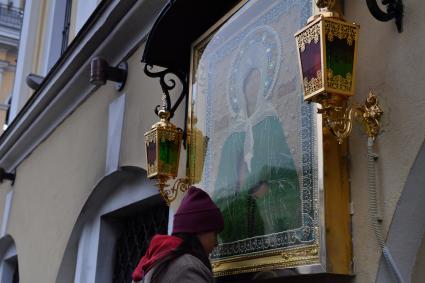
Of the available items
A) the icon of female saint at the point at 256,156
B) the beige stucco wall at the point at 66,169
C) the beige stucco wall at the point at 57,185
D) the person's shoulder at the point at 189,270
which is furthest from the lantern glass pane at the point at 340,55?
the beige stucco wall at the point at 57,185

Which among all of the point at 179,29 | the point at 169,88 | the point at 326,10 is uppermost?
the point at 179,29

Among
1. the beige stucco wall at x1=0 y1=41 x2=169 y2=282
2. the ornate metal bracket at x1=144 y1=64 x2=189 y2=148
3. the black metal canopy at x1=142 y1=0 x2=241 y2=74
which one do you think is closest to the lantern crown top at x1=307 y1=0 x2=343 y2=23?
the black metal canopy at x1=142 y1=0 x2=241 y2=74

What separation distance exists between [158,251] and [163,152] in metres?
1.02

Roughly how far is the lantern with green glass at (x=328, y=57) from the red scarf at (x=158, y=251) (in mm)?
840

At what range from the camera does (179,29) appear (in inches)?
145

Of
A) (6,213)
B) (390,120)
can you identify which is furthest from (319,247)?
(6,213)

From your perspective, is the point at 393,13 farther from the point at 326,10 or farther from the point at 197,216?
the point at 197,216

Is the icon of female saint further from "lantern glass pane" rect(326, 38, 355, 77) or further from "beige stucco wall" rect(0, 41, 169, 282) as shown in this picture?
"beige stucco wall" rect(0, 41, 169, 282)

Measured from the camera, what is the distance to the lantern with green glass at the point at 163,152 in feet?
11.6

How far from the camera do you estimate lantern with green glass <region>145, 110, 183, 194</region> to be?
355cm

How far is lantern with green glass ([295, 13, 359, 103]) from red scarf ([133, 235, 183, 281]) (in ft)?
2.76

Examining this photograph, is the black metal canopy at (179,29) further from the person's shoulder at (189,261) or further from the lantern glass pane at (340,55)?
the person's shoulder at (189,261)

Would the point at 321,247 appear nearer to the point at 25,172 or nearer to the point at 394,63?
the point at 394,63

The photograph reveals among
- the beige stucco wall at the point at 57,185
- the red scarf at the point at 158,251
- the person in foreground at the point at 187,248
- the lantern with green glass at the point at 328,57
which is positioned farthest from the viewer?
the beige stucco wall at the point at 57,185
